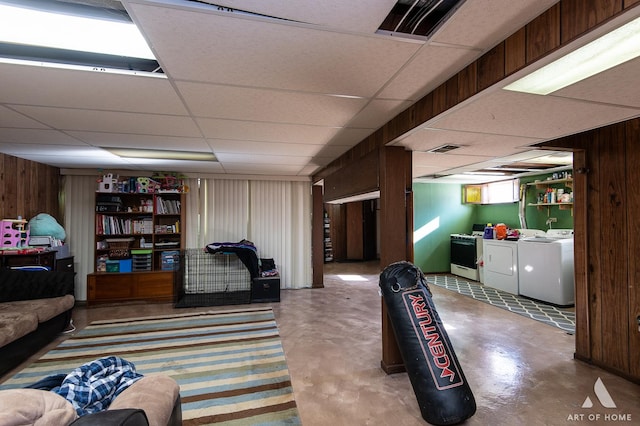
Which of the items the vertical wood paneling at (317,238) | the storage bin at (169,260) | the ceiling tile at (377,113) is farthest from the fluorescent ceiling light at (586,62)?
the storage bin at (169,260)

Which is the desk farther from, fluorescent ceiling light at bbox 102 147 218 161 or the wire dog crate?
the wire dog crate

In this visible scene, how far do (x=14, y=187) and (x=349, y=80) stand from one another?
4.56 metres

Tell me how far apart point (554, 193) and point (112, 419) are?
625 cm

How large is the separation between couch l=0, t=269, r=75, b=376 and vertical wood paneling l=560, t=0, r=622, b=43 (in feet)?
13.5

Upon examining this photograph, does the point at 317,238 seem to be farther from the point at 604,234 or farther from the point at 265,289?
the point at 604,234

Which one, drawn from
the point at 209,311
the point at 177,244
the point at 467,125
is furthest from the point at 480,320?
the point at 177,244

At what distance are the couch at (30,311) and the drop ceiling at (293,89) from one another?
1489mm

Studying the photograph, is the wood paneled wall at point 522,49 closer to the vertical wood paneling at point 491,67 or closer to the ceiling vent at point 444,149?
the vertical wood paneling at point 491,67

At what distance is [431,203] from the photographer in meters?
6.93

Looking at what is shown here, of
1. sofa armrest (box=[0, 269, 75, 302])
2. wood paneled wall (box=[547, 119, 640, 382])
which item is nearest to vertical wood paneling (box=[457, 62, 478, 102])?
wood paneled wall (box=[547, 119, 640, 382])

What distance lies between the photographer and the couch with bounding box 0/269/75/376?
2.65m

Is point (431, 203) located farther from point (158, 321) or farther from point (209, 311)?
point (158, 321)

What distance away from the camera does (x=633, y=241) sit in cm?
247

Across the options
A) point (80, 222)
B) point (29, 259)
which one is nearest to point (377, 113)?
point (29, 259)
